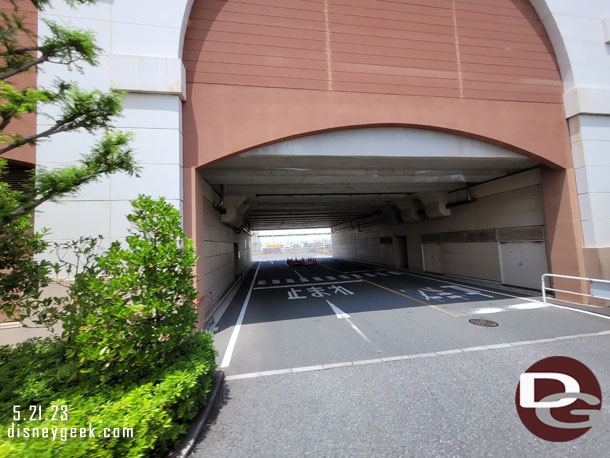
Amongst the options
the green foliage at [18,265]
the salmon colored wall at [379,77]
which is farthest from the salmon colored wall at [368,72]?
the green foliage at [18,265]

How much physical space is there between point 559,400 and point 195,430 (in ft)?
16.6

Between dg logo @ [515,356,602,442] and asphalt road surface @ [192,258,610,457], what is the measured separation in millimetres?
102

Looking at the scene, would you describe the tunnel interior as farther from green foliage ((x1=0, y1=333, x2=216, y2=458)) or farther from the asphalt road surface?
green foliage ((x1=0, y1=333, x2=216, y2=458))

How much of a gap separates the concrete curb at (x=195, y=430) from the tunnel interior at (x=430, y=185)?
610 cm

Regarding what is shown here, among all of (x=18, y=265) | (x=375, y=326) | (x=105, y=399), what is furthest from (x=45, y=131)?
(x=375, y=326)

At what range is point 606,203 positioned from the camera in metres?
8.35

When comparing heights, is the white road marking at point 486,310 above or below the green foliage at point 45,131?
below

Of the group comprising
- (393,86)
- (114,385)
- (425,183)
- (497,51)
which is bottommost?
(114,385)

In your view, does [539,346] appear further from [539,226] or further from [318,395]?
[539,226]

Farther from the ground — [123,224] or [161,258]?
[123,224]

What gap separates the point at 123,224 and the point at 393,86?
29.1 ft

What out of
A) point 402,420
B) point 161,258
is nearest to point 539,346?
point 402,420

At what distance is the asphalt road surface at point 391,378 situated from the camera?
291 centimetres

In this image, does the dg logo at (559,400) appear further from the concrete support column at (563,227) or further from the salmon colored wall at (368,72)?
the salmon colored wall at (368,72)
